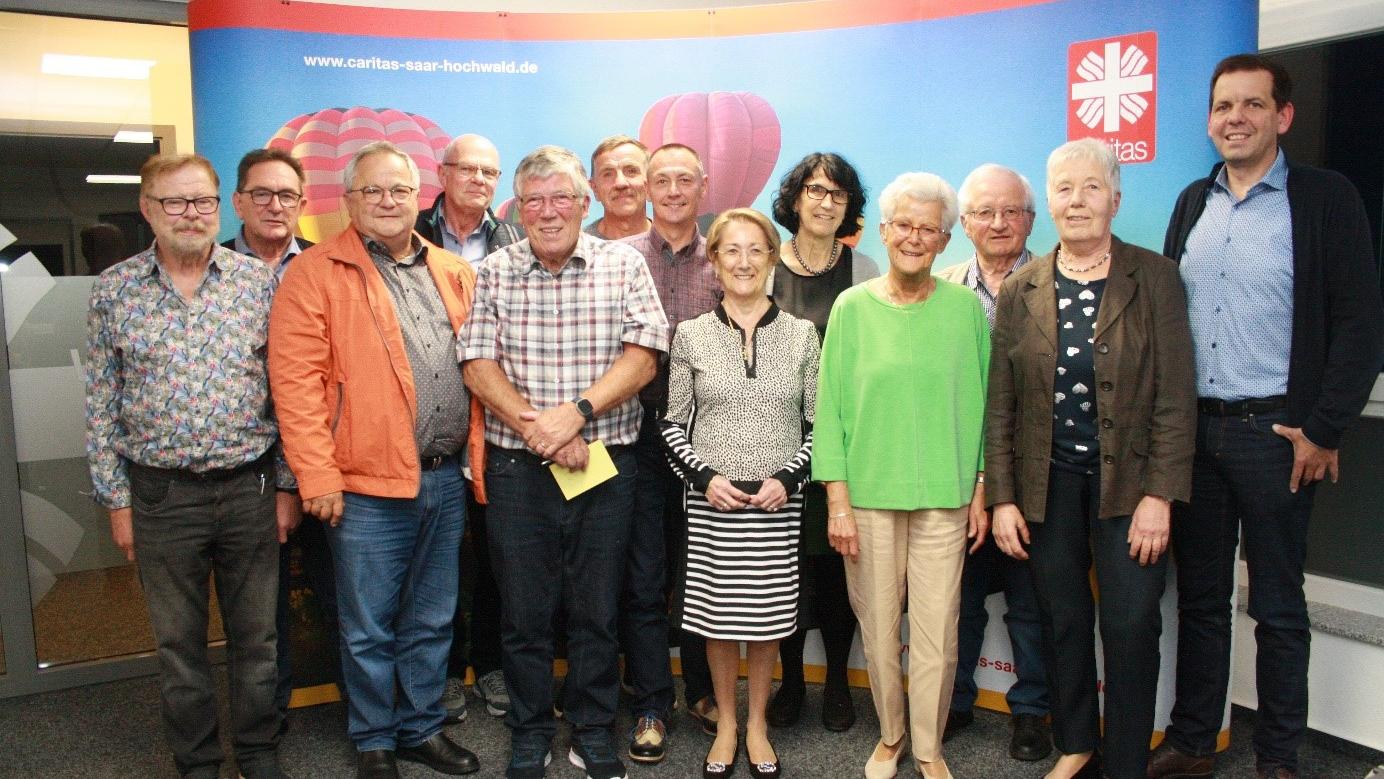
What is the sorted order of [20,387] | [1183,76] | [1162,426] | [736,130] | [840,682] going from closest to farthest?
[1162,426] → [1183,76] → [840,682] → [736,130] → [20,387]

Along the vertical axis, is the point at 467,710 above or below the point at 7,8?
below

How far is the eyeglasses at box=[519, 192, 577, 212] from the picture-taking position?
2600 millimetres

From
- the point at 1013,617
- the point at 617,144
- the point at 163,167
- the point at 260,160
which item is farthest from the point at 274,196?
the point at 1013,617

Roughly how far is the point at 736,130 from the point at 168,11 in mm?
2299

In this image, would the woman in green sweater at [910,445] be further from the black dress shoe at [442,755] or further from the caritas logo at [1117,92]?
the black dress shoe at [442,755]

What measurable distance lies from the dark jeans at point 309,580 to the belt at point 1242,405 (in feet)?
8.49

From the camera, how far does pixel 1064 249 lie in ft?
8.32

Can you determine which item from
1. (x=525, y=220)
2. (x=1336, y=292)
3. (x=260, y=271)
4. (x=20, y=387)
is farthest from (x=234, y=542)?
(x=1336, y=292)

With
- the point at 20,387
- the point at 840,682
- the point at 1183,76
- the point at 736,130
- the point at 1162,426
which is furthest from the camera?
the point at 20,387

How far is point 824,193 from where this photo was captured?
305cm

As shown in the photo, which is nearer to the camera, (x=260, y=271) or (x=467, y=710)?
(x=260, y=271)

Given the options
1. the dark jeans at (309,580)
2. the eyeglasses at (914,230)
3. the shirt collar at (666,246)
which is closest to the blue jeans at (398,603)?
the dark jeans at (309,580)

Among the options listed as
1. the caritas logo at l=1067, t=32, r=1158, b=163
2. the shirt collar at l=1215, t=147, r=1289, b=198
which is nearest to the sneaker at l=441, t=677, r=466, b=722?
the caritas logo at l=1067, t=32, r=1158, b=163

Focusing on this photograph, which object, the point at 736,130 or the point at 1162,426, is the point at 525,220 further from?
the point at 1162,426
